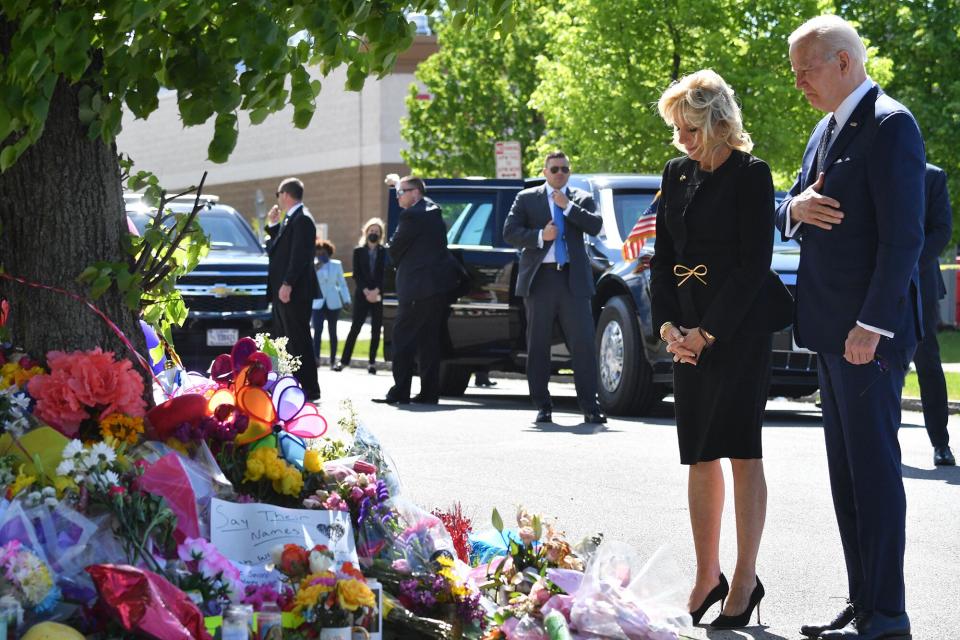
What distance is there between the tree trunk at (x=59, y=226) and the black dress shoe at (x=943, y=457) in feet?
20.8

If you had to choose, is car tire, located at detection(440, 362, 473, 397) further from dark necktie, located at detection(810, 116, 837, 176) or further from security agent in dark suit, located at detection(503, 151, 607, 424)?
dark necktie, located at detection(810, 116, 837, 176)

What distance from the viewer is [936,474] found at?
938 centimetres

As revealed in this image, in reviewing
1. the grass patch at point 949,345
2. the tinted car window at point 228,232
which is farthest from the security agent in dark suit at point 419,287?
the grass patch at point 949,345

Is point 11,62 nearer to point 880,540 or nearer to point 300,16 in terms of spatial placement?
point 300,16

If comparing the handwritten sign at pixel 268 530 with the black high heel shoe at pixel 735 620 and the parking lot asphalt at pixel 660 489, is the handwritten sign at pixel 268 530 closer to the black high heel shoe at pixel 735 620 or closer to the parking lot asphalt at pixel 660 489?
the parking lot asphalt at pixel 660 489

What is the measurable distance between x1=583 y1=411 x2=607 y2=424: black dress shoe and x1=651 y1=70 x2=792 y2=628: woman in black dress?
6.51 metres

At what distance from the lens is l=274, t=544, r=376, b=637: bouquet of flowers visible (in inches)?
165

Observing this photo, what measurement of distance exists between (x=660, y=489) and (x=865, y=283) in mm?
3726

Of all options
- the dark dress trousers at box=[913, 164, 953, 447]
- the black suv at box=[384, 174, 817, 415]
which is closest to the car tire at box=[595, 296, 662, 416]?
the black suv at box=[384, 174, 817, 415]

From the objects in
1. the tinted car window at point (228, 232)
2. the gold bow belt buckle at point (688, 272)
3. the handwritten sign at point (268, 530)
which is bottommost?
the handwritten sign at point (268, 530)

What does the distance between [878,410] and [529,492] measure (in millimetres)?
3634

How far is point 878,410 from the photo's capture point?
5113 mm

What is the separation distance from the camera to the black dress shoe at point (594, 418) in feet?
40.1

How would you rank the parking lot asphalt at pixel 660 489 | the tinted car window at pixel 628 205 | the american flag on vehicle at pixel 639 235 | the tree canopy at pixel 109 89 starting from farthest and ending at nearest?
the tinted car window at pixel 628 205
the american flag on vehicle at pixel 639 235
the parking lot asphalt at pixel 660 489
the tree canopy at pixel 109 89
